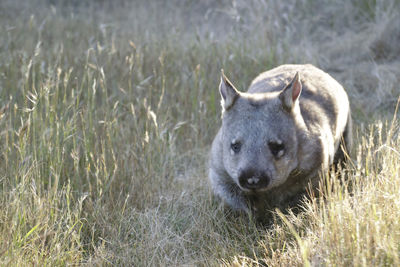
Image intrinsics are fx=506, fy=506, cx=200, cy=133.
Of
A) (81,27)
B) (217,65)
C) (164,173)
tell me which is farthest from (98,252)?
(81,27)

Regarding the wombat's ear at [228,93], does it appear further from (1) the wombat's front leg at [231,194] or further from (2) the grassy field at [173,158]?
(2) the grassy field at [173,158]

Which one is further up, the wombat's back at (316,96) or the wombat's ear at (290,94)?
the wombat's ear at (290,94)

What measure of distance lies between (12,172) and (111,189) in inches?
35.8

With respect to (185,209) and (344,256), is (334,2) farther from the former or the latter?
(344,256)

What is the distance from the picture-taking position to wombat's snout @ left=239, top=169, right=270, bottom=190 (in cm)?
380

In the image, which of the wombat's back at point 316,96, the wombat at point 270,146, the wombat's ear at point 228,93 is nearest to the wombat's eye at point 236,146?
the wombat at point 270,146

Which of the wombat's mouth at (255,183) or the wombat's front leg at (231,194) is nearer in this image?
the wombat's mouth at (255,183)

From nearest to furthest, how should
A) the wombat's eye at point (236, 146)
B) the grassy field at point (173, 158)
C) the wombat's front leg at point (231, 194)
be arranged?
the grassy field at point (173, 158), the wombat's eye at point (236, 146), the wombat's front leg at point (231, 194)

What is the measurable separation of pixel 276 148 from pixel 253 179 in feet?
1.21

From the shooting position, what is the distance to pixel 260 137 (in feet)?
13.1

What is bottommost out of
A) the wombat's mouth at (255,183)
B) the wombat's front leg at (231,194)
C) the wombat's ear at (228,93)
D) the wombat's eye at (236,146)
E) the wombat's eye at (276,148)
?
the wombat's front leg at (231,194)

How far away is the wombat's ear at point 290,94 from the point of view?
164 inches

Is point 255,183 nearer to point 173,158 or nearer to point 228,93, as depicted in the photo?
point 228,93

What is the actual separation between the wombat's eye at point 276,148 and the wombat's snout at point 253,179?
0.24 meters
